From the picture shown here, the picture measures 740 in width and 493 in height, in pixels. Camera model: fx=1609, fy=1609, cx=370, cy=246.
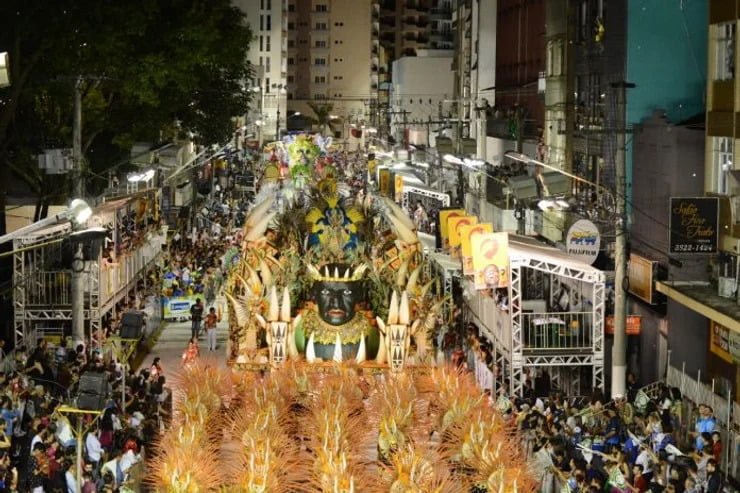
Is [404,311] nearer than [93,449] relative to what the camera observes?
No

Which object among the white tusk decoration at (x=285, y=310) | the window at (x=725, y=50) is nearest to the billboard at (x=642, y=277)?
the window at (x=725, y=50)

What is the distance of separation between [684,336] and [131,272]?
15.8 metres

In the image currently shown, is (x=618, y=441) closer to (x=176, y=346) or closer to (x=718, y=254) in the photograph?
(x=718, y=254)

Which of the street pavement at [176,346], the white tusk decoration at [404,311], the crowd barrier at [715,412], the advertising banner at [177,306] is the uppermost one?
the white tusk decoration at [404,311]

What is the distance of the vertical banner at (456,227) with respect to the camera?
3809cm

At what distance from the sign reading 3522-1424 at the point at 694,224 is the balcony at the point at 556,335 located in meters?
2.20

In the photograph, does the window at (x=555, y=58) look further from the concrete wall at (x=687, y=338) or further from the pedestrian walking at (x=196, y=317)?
the concrete wall at (x=687, y=338)

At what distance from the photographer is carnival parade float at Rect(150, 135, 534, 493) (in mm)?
20047

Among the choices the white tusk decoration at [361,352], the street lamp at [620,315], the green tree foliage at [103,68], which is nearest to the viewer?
the street lamp at [620,315]

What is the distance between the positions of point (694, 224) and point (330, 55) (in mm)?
156690

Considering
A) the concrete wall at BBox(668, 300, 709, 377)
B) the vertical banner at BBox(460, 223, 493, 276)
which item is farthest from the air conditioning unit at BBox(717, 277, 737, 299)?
the vertical banner at BBox(460, 223, 493, 276)

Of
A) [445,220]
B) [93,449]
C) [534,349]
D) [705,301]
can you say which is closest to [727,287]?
[705,301]

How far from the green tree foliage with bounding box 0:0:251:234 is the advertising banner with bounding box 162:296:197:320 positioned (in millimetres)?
5856

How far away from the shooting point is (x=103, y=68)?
139 ft
